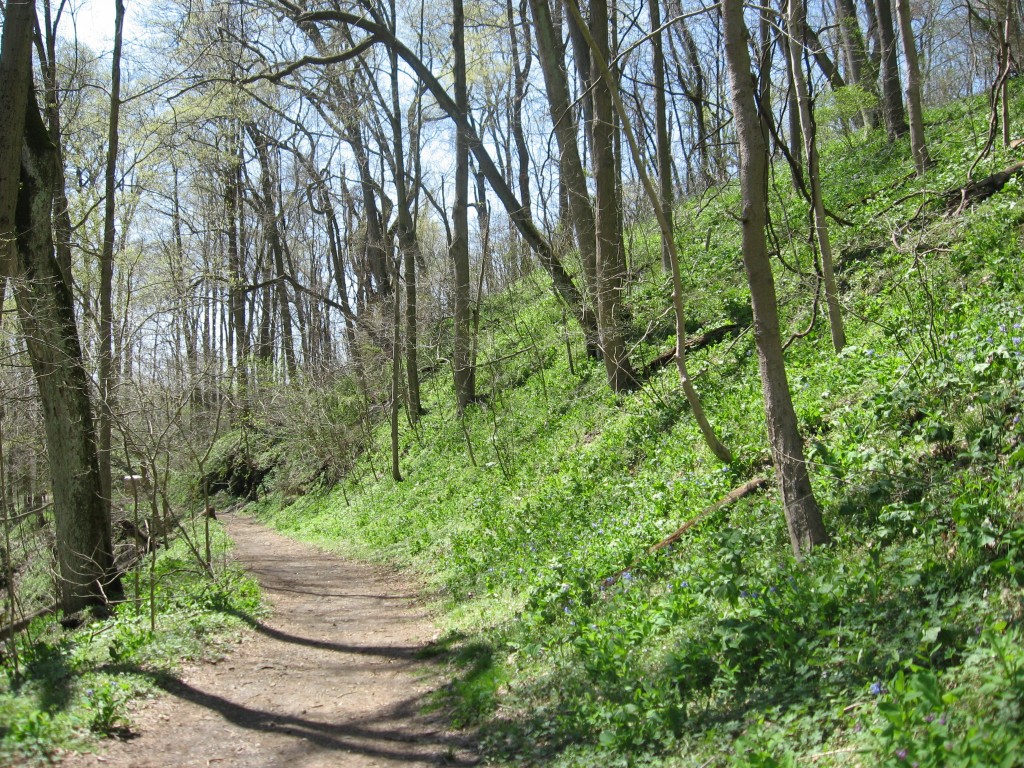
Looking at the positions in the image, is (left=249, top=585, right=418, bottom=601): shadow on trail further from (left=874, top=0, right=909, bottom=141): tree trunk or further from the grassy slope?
(left=874, top=0, right=909, bottom=141): tree trunk

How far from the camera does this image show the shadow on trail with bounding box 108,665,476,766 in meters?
4.80

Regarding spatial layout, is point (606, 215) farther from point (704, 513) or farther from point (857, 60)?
point (857, 60)

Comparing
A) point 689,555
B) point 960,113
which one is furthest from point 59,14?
point 960,113

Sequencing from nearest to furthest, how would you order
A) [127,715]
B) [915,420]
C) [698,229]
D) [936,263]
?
[127,715] → [915,420] → [936,263] → [698,229]

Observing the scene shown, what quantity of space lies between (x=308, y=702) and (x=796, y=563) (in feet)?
13.2

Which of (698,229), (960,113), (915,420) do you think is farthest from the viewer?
(698,229)

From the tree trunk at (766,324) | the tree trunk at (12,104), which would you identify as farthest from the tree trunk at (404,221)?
the tree trunk at (766,324)

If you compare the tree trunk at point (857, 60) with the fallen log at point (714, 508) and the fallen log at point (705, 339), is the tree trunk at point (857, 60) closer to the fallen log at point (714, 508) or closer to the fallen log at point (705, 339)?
the fallen log at point (705, 339)

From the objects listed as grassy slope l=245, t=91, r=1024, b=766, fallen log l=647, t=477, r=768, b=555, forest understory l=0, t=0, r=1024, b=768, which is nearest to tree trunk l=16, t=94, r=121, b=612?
forest understory l=0, t=0, r=1024, b=768

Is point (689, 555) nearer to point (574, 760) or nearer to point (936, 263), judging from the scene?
point (574, 760)

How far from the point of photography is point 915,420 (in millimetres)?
5520

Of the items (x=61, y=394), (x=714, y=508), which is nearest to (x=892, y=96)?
(x=714, y=508)

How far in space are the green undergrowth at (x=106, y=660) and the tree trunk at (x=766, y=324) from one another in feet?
16.0

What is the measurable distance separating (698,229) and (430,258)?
636 inches
